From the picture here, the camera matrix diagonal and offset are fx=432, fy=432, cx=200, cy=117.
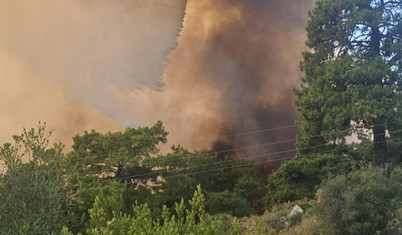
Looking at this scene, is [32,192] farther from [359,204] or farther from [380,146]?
[380,146]

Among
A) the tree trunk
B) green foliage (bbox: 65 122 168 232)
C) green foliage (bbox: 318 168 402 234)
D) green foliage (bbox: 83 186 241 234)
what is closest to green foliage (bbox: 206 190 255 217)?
green foliage (bbox: 65 122 168 232)

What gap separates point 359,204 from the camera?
15.7 metres

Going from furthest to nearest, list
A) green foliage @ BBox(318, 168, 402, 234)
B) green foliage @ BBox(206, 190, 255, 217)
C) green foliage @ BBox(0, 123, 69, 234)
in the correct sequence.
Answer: green foliage @ BBox(206, 190, 255, 217), green foliage @ BBox(318, 168, 402, 234), green foliage @ BBox(0, 123, 69, 234)

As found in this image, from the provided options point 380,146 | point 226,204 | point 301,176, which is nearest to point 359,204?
point 380,146

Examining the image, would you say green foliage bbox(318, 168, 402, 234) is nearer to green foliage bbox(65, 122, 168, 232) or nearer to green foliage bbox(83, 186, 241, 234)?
green foliage bbox(83, 186, 241, 234)

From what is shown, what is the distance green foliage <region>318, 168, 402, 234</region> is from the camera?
15602 millimetres

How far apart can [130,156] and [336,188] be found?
51.6 ft

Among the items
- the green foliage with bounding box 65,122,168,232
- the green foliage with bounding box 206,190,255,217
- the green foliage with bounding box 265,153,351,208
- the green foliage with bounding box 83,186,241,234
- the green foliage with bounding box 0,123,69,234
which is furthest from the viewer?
the green foliage with bounding box 206,190,255,217

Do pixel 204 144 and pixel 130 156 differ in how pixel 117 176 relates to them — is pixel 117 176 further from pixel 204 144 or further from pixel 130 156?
pixel 204 144

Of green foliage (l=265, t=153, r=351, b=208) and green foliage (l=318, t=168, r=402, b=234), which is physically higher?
green foliage (l=265, t=153, r=351, b=208)

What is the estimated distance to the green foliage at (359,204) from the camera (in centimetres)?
1560

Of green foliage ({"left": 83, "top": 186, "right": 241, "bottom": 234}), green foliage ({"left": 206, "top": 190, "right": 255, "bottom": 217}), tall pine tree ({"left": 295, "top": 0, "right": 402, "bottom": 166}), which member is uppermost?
tall pine tree ({"left": 295, "top": 0, "right": 402, "bottom": 166})

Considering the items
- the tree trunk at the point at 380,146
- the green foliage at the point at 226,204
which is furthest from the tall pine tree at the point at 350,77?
the green foliage at the point at 226,204

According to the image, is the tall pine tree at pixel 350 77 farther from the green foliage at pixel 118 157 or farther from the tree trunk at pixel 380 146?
the green foliage at pixel 118 157
